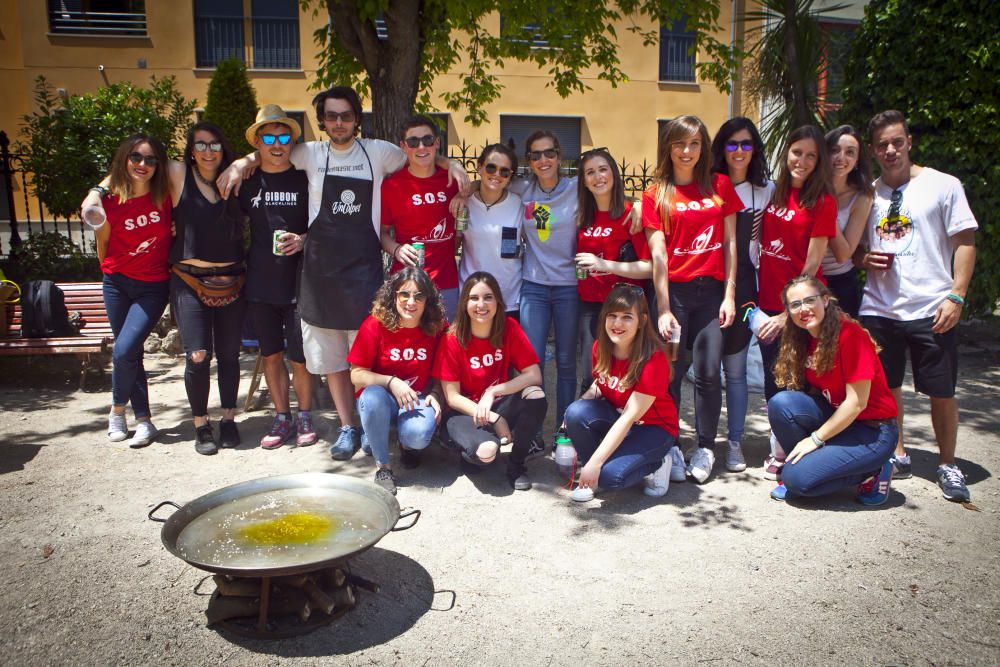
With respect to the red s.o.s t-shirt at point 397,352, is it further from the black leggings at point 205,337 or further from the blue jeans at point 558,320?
the black leggings at point 205,337

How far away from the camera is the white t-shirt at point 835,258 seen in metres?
4.24

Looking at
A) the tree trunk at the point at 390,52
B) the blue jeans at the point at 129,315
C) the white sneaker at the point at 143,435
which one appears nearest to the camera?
the blue jeans at the point at 129,315

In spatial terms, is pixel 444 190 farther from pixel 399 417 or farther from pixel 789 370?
pixel 789 370

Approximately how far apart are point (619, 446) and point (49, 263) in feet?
25.8

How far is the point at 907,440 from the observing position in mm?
5035

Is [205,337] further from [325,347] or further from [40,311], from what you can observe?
[40,311]

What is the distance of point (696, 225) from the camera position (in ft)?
13.8

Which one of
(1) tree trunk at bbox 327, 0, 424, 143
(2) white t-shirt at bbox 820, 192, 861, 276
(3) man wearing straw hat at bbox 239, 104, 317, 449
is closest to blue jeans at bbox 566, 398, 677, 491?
(2) white t-shirt at bbox 820, 192, 861, 276

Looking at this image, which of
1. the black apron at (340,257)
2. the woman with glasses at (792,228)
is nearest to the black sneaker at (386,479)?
the black apron at (340,257)

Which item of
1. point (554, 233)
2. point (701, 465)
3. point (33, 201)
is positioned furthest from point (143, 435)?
point (33, 201)

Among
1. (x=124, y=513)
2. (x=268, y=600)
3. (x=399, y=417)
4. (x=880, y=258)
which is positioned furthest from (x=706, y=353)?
(x=124, y=513)

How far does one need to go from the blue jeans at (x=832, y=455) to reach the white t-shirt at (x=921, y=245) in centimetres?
70

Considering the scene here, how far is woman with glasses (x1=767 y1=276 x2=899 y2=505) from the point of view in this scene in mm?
3775

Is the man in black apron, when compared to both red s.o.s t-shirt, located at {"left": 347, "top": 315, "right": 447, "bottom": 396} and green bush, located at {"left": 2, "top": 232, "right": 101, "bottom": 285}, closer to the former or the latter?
red s.o.s t-shirt, located at {"left": 347, "top": 315, "right": 447, "bottom": 396}
